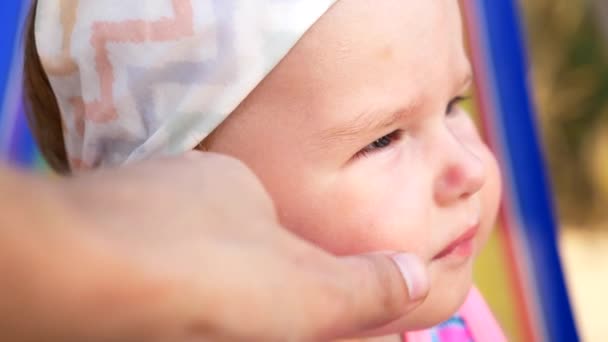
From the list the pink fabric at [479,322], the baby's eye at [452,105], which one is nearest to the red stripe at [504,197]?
the pink fabric at [479,322]

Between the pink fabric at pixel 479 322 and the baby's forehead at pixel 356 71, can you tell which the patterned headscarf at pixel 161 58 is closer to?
the baby's forehead at pixel 356 71

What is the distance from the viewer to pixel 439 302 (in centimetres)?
70

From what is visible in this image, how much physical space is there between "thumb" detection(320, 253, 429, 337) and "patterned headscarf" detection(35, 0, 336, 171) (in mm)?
256

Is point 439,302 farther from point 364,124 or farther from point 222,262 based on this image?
point 222,262

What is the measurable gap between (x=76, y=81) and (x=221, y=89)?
143 mm

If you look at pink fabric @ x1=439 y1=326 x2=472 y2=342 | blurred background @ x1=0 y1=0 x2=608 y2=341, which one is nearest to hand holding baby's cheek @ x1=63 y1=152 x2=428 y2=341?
pink fabric @ x1=439 y1=326 x2=472 y2=342

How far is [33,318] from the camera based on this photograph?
0.97ft

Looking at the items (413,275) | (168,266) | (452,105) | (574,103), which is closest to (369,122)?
(452,105)

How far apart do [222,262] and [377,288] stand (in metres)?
0.09

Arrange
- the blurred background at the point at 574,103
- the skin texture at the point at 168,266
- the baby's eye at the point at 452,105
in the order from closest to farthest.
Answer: the skin texture at the point at 168,266
the baby's eye at the point at 452,105
the blurred background at the point at 574,103

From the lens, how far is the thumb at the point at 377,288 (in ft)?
1.24

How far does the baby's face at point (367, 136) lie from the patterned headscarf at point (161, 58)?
20mm

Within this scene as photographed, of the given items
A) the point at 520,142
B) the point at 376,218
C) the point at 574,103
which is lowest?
the point at 574,103

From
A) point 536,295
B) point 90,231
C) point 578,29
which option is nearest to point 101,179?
point 90,231
